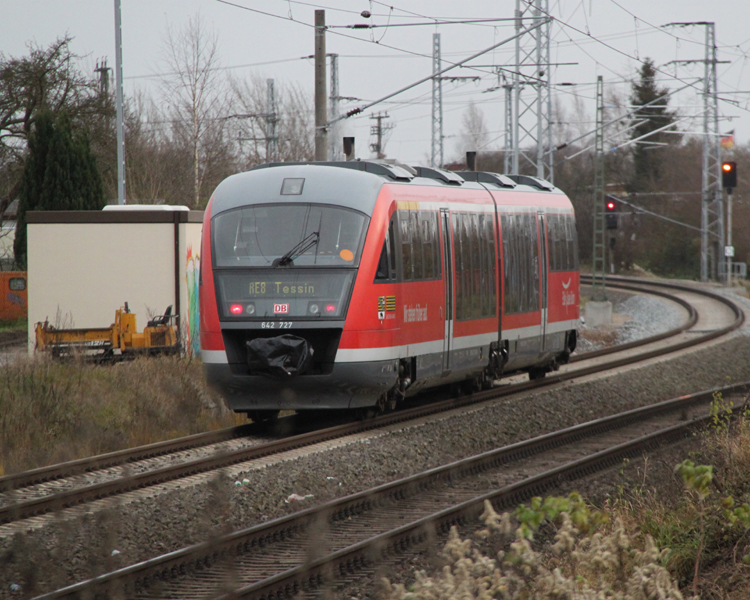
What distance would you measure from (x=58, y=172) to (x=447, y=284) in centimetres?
2071

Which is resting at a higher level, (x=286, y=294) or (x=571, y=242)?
(x=571, y=242)

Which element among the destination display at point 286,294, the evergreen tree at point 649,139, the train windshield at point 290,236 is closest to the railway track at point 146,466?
the destination display at point 286,294

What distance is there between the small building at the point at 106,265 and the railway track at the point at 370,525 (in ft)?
27.0

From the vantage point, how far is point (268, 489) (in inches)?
348

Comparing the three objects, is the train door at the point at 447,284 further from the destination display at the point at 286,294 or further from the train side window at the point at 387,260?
the destination display at the point at 286,294

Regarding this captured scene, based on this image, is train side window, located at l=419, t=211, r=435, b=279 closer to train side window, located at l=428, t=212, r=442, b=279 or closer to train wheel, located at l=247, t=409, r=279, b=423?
train side window, located at l=428, t=212, r=442, b=279

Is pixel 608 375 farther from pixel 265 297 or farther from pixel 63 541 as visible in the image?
pixel 63 541

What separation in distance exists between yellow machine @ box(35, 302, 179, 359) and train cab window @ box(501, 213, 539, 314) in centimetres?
592

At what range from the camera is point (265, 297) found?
37.7 feet

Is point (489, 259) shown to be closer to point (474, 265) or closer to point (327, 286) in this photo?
point (474, 265)

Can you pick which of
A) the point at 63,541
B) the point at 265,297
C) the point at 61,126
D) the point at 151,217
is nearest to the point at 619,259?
the point at 61,126

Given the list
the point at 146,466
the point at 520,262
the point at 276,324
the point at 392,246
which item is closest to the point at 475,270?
Answer: the point at 520,262

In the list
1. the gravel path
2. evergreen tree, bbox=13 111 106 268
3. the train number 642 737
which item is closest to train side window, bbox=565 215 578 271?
the gravel path

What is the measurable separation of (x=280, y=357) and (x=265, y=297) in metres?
0.79
